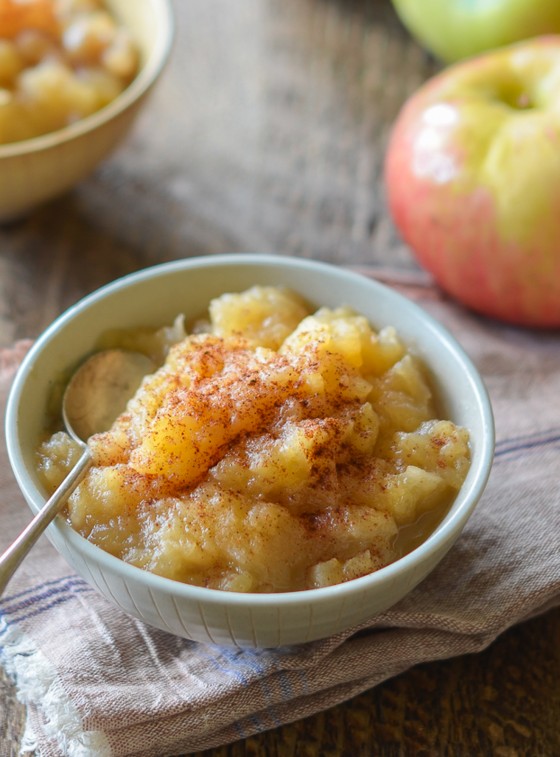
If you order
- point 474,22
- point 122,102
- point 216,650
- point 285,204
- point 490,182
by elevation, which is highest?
point 122,102

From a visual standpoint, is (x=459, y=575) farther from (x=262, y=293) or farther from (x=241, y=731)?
(x=262, y=293)

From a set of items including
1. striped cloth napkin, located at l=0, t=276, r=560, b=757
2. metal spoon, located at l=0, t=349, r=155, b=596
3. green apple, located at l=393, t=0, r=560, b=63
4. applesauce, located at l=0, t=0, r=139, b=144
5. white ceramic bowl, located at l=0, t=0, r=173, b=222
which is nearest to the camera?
striped cloth napkin, located at l=0, t=276, r=560, b=757

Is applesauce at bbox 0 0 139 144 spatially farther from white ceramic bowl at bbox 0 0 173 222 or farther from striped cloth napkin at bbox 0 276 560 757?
striped cloth napkin at bbox 0 276 560 757

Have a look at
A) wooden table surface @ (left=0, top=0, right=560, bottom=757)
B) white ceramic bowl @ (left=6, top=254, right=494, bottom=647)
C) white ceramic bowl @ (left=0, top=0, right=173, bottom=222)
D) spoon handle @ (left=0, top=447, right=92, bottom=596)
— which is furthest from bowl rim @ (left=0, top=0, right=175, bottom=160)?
spoon handle @ (left=0, top=447, right=92, bottom=596)

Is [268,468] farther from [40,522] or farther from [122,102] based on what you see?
[122,102]

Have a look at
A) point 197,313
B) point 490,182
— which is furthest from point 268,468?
point 490,182

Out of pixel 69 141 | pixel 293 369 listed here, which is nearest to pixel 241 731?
pixel 293 369
